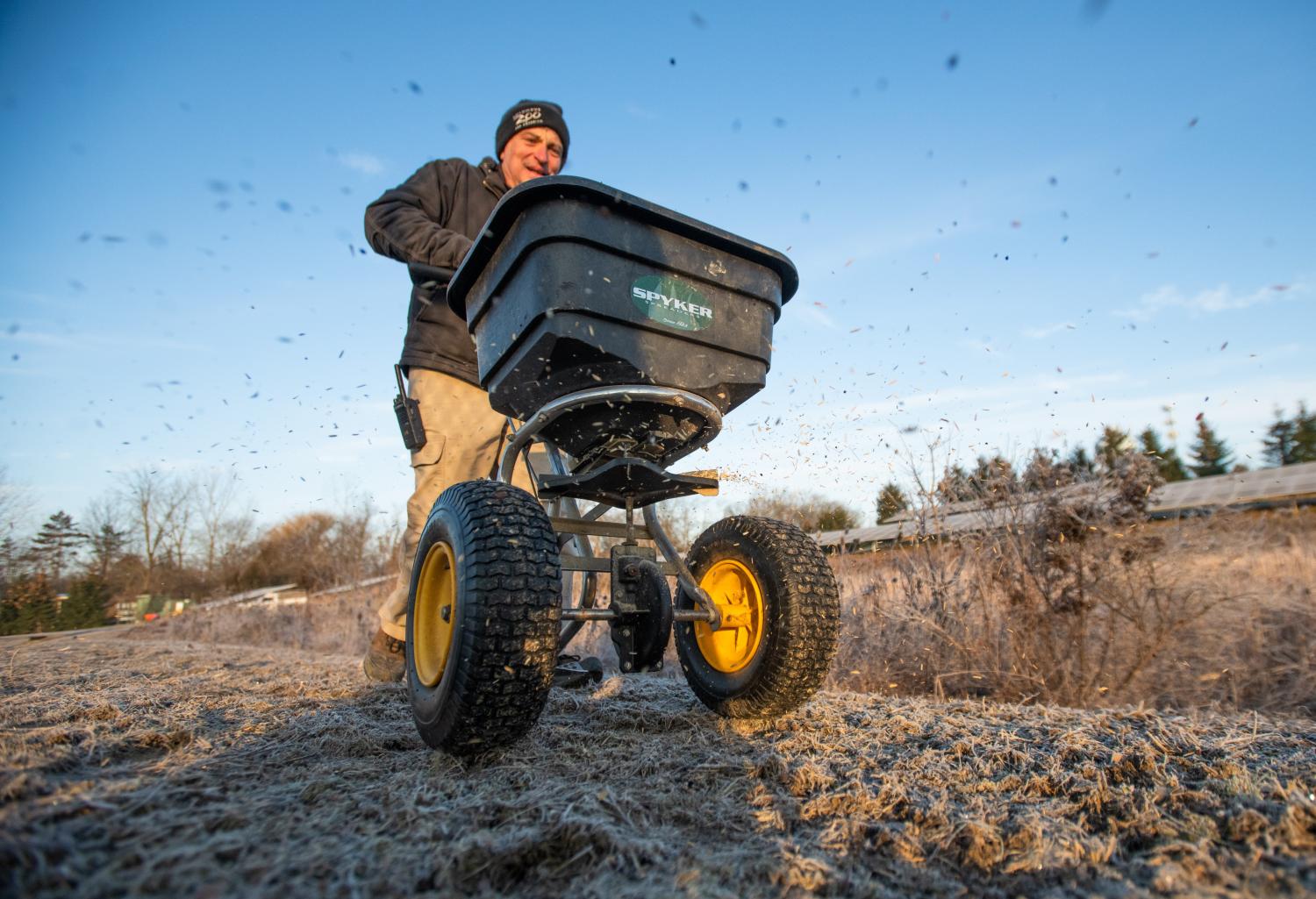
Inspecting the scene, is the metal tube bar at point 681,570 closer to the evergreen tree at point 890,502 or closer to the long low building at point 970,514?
the long low building at point 970,514

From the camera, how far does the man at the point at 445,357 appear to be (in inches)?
114

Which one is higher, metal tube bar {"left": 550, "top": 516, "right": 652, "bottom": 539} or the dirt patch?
metal tube bar {"left": 550, "top": 516, "right": 652, "bottom": 539}

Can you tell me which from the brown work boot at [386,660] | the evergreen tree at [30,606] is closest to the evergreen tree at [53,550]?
the evergreen tree at [30,606]

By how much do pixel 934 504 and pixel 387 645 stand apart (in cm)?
305

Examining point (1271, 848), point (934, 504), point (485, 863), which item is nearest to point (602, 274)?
point (485, 863)

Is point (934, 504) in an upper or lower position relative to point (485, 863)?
upper

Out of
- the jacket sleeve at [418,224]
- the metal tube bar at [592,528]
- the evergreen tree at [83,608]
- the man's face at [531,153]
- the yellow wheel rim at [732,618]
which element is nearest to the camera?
the yellow wheel rim at [732,618]

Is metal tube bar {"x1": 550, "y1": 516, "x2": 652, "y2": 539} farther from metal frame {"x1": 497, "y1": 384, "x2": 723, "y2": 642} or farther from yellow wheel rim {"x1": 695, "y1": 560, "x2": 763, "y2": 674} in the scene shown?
yellow wheel rim {"x1": 695, "y1": 560, "x2": 763, "y2": 674}

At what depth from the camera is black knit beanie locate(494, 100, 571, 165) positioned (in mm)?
3117

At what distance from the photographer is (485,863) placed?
0.98 m

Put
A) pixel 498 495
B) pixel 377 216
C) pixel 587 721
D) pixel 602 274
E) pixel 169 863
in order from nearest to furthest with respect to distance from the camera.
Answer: pixel 169 863 → pixel 498 495 → pixel 602 274 → pixel 587 721 → pixel 377 216

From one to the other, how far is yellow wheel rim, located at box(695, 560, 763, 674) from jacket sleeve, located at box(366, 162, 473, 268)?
4.88 ft

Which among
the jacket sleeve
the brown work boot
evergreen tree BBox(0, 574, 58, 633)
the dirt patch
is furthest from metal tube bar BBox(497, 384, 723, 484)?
evergreen tree BBox(0, 574, 58, 633)

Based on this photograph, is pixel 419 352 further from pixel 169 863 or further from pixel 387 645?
pixel 169 863
